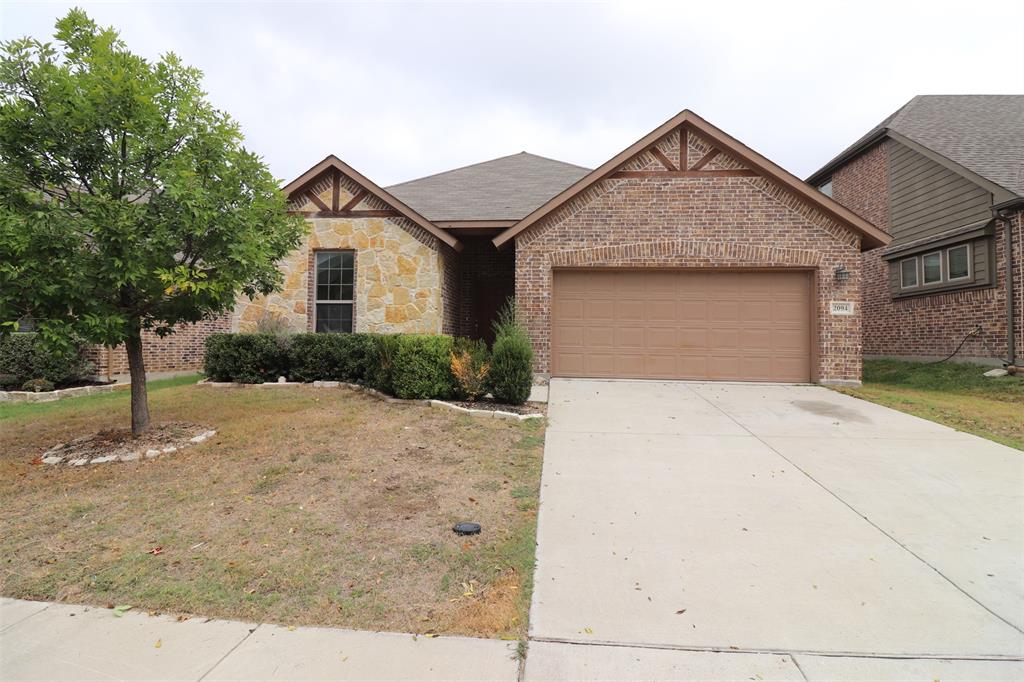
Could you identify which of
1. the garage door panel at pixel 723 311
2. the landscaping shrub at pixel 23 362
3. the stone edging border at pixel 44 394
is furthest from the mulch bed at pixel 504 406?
the landscaping shrub at pixel 23 362

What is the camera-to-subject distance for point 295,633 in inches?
106

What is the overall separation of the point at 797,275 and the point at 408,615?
35.6 feet

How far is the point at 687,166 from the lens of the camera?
11109 mm

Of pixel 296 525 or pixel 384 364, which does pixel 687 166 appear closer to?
pixel 384 364

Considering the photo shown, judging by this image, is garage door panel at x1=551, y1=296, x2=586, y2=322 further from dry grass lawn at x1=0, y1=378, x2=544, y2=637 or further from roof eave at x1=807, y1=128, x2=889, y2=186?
roof eave at x1=807, y1=128, x2=889, y2=186

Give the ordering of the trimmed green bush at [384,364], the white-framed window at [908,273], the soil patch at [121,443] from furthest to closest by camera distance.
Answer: the white-framed window at [908,273] → the trimmed green bush at [384,364] → the soil patch at [121,443]

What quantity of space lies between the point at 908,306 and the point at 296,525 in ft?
54.6

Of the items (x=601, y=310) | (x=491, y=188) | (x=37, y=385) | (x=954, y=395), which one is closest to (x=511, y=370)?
(x=601, y=310)

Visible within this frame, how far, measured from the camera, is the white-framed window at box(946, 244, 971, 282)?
12586 mm

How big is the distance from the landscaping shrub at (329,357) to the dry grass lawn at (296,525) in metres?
3.25

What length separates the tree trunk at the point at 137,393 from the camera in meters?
6.37

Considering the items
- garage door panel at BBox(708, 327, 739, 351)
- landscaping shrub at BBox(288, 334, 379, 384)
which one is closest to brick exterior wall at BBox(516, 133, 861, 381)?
garage door panel at BBox(708, 327, 739, 351)

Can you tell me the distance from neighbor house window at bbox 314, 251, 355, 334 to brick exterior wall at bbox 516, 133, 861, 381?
4008 millimetres

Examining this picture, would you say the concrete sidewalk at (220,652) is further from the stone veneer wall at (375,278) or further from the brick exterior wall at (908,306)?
the brick exterior wall at (908,306)
